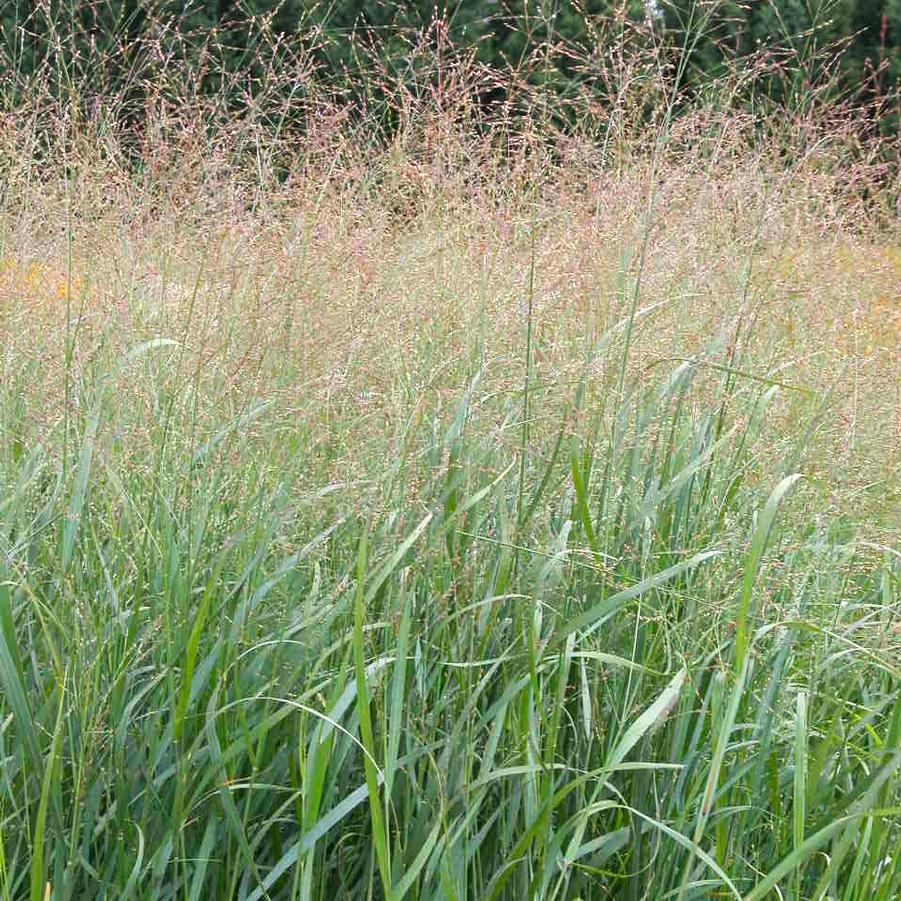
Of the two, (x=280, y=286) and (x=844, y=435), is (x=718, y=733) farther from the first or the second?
(x=280, y=286)

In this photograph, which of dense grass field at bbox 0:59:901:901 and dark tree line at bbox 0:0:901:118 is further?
dark tree line at bbox 0:0:901:118

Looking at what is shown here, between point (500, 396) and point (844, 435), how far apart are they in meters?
0.61

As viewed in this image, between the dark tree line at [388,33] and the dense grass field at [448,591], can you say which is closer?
the dense grass field at [448,591]

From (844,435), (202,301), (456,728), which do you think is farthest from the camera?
(202,301)

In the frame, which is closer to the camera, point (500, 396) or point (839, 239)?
point (500, 396)

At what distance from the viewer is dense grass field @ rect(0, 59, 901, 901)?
4.94ft

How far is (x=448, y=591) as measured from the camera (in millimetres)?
1576

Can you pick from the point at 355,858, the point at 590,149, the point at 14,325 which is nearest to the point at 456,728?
the point at 355,858

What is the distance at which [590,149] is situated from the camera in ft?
9.21

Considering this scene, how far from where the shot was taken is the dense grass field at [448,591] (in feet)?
4.94

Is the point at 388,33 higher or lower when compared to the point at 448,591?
higher

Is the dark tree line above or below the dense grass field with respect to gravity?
above

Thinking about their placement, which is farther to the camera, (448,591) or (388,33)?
(388,33)

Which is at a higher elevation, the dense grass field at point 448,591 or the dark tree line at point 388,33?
the dark tree line at point 388,33
